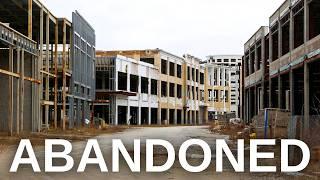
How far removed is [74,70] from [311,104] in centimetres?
2211

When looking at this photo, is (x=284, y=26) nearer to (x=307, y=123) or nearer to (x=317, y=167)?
(x=307, y=123)

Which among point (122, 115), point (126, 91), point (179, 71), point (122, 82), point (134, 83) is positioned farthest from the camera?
point (179, 71)

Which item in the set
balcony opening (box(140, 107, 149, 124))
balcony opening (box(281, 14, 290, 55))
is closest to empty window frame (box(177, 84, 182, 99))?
balcony opening (box(140, 107, 149, 124))

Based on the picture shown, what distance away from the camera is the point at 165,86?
293ft

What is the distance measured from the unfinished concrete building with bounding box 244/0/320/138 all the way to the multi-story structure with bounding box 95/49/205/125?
2317cm

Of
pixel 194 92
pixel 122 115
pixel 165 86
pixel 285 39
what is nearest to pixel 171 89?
pixel 165 86

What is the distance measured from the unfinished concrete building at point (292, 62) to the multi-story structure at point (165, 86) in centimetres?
2317

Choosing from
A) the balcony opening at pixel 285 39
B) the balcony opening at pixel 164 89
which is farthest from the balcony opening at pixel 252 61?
the balcony opening at pixel 164 89

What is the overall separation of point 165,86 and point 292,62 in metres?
55.7

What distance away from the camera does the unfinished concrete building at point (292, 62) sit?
1178 inches

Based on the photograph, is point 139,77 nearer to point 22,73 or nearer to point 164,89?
point 164,89

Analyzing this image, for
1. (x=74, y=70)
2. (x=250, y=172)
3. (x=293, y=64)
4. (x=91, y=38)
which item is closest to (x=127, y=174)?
(x=250, y=172)

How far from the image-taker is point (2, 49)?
113 feet

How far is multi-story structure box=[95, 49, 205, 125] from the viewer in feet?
252
